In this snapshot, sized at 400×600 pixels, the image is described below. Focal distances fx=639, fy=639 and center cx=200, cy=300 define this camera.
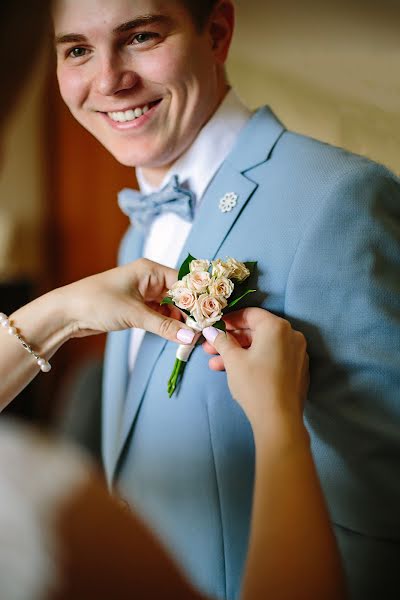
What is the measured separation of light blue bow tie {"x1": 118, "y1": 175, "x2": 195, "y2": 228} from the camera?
924 mm

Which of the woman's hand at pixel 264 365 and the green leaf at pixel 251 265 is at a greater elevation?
the green leaf at pixel 251 265

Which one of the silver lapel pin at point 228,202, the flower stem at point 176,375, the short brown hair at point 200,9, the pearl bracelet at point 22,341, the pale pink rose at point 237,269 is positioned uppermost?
the short brown hair at point 200,9

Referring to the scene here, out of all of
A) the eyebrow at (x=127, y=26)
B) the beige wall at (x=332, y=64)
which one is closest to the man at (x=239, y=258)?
the eyebrow at (x=127, y=26)

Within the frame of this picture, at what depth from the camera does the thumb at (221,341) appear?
702 mm

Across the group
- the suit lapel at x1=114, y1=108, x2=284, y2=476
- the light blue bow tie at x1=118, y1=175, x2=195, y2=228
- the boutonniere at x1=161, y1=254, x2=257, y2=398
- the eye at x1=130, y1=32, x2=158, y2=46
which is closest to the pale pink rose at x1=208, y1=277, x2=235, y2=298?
the boutonniere at x1=161, y1=254, x2=257, y2=398

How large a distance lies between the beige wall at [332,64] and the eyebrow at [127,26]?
21 cm

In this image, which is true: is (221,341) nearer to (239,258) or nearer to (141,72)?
(239,258)

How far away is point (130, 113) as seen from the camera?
0.89 m

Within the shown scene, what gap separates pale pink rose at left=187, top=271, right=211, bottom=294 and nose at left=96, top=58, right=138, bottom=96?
0.29 metres

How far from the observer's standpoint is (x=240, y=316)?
2.49ft

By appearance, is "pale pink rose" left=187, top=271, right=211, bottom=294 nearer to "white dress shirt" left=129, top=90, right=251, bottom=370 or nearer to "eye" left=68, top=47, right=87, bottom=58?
"white dress shirt" left=129, top=90, right=251, bottom=370

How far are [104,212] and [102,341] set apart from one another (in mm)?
373

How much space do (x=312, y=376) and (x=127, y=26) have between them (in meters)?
0.49

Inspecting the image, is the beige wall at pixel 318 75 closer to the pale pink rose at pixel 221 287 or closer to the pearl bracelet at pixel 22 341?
the pearl bracelet at pixel 22 341
